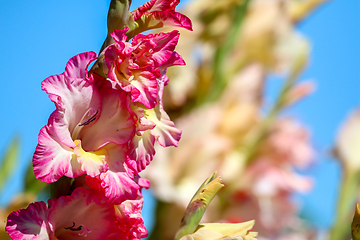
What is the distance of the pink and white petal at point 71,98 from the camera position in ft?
0.55

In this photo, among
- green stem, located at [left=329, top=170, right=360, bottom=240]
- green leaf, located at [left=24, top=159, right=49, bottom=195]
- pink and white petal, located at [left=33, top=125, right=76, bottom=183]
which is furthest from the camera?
green stem, located at [left=329, top=170, right=360, bottom=240]

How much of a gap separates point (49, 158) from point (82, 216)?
1.7 inches

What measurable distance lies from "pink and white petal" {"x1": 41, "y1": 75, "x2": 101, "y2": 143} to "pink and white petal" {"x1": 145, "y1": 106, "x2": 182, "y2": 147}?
3cm

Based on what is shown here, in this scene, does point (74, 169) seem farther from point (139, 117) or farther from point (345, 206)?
point (345, 206)

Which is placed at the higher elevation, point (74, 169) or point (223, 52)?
point (223, 52)

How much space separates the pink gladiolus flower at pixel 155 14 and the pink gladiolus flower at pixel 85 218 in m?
0.08

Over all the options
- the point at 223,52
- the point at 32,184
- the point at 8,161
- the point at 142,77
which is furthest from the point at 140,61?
the point at 223,52

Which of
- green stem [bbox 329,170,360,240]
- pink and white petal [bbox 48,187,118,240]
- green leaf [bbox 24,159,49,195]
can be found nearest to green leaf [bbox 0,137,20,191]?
green leaf [bbox 24,159,49,195]

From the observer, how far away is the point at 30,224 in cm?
17

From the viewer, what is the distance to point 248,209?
73 centimetres

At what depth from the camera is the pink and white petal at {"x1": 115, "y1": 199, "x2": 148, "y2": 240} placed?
0.19m

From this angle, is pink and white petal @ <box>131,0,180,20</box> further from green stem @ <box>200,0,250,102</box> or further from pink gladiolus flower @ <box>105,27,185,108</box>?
green stem @ <box>200,0,250,102</box>

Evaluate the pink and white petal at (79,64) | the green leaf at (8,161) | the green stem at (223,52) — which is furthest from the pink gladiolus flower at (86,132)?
the green stem at (223,52)

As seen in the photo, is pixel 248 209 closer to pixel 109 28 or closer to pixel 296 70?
pixel 296 70
